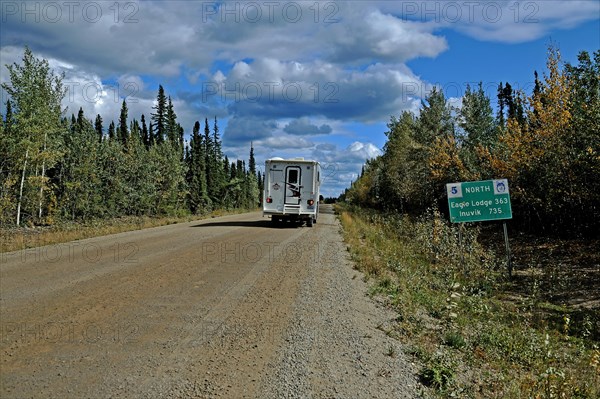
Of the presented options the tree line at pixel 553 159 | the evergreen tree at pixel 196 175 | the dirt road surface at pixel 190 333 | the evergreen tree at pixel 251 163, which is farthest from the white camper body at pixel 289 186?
the evergreen tree at pixel 251 163

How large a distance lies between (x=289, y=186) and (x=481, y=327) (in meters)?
16.3

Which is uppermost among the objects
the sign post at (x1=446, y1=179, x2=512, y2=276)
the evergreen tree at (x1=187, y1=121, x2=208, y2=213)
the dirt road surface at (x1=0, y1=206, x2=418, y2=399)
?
the evergreen tree at (x1=187, y1=121, x2=208, y2=213)

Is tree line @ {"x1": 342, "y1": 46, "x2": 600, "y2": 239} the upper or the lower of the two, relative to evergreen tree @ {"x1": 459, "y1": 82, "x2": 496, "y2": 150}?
lower

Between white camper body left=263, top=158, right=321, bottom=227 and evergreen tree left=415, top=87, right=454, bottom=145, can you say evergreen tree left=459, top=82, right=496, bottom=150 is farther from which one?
white camper body left=263, top=158, right=321, bottom=227

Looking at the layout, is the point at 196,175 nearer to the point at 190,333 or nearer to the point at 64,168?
the point at 64,168

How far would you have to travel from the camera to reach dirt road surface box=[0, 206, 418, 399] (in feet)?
14.7

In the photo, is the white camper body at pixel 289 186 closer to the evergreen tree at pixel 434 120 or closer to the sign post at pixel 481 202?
the sign post at pixel 481 202

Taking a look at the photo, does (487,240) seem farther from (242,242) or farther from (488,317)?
(488,317)

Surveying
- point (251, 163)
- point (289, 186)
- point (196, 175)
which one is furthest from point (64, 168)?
point (251, 163)

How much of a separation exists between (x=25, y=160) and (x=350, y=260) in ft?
82.5

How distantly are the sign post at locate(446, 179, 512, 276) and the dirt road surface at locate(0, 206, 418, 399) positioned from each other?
4.84m

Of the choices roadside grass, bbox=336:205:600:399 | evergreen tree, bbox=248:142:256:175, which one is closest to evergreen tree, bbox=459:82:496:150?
roadside grass, bbox=336:205:600:399

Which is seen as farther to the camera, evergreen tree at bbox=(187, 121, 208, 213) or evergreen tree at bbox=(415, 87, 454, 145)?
evergreen tree at bbox=(187, 121, 208, 213)

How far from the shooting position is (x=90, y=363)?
484 cm
